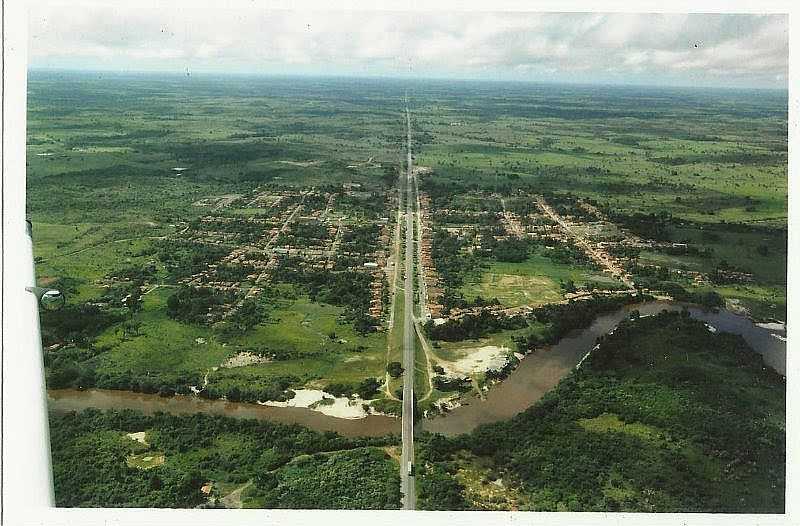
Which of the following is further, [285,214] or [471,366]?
[285,214]

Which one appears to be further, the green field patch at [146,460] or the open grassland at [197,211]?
the open grassland at [197,211]

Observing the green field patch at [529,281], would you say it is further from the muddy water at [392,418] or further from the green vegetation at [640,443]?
the green vegetation at [640,443]

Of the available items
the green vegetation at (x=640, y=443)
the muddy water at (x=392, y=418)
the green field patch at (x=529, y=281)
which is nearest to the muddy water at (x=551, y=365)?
the muddy water at (x=392, y=418)

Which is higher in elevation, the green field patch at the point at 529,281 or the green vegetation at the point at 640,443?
the green field patch at the point at 529,281

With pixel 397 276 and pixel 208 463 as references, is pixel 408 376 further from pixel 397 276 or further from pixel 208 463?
pixel 208 463

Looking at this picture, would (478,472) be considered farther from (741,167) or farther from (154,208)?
(741,167)

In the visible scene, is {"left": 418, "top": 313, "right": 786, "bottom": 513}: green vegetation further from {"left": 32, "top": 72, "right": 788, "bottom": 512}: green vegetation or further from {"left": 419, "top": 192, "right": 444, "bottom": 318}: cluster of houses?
{"left": 419, "top": 192, "right": 444, "bottom": 318}: cluster of houses

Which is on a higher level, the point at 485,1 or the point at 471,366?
the point at 485,1

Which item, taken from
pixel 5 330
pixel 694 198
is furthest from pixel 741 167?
pixel 5 330
